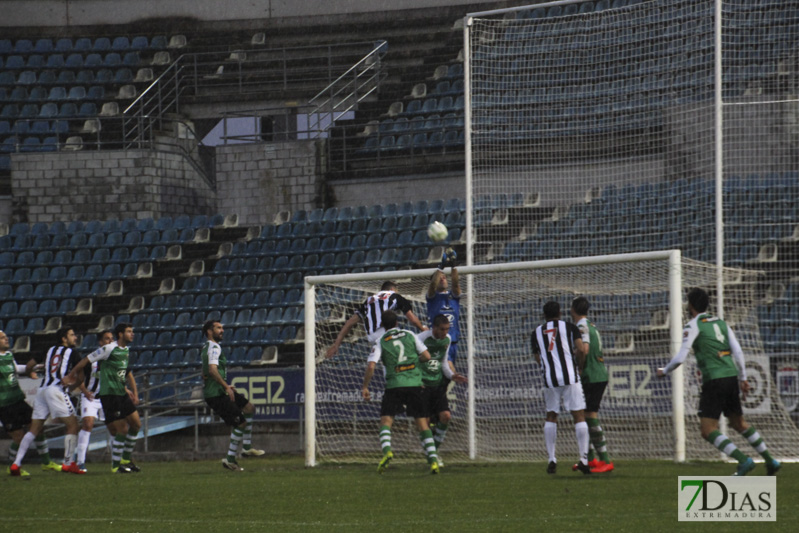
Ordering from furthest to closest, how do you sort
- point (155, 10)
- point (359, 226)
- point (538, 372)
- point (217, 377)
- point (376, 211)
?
point (155, 10) → point (376, 211) → point (359, 226) → point (538, 372) → point (217, 377)

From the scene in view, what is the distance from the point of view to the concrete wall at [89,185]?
Answer: 2578cm

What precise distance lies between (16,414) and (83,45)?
16.8m

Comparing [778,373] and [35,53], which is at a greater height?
[35,53]

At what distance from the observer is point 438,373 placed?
1305cm

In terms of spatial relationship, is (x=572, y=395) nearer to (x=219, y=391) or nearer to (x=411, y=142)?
(x=219, y=391)

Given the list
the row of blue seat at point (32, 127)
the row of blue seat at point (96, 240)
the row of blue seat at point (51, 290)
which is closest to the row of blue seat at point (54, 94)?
the row of blue seat at point (32, 127)

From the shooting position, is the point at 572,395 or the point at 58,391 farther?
the point at 58,391

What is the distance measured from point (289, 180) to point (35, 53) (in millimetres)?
8357

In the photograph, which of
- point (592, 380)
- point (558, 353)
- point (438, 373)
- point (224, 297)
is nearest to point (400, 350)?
point (438, 373)

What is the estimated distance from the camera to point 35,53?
97.1 feet

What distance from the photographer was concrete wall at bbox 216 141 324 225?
25203 millimetres

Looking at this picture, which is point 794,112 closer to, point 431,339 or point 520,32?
point 520,32

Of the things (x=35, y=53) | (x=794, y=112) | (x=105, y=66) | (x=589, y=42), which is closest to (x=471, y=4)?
(x=105, y=66)

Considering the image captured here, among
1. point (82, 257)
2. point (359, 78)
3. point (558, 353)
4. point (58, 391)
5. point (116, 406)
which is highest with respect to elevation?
point (359, 78)
